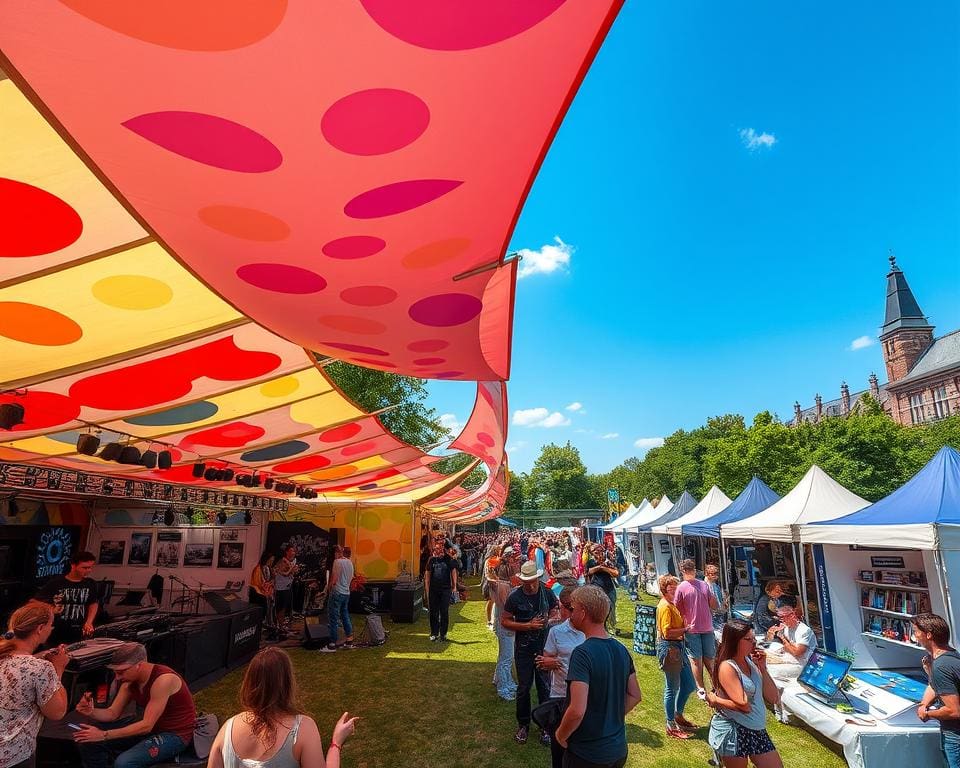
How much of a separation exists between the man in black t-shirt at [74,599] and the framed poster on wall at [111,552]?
5.29m

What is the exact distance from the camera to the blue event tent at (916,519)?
507 cm

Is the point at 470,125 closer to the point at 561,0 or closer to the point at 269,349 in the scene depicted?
the point at 561,0

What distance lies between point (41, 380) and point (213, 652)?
5.07 meters

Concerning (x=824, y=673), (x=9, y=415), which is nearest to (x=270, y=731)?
(x=9, y=415)

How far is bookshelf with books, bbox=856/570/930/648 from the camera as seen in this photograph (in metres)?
6.18

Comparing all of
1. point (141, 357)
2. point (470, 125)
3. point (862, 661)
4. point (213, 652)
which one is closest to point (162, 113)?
point (470, 125)

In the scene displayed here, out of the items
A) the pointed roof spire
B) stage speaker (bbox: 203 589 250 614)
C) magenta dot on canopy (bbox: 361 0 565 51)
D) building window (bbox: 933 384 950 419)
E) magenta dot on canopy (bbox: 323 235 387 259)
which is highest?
the pointed roof spire

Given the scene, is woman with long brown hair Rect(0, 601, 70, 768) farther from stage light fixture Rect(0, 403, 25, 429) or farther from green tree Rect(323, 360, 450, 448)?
green tree Rect(323, 360, 450, 448)

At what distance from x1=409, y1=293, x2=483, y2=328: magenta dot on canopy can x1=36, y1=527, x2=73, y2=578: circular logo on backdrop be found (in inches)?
467

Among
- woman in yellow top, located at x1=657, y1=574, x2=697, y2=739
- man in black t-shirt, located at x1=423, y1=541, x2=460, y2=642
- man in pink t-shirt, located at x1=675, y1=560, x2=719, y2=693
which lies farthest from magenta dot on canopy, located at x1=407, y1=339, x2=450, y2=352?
man in black t-shirt, located at x1=423, y1=541, x2=460, y2=642

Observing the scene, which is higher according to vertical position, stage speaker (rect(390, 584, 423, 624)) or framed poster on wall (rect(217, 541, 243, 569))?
framed poster on wall (rect(217, 541, 243, 569))

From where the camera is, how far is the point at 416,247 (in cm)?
238

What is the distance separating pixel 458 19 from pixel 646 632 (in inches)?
339

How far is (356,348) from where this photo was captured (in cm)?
383
